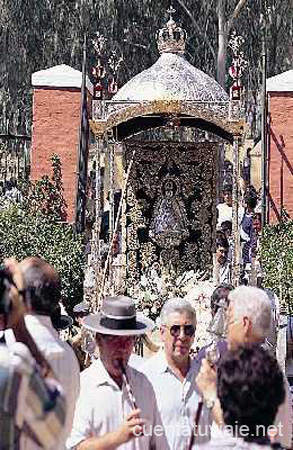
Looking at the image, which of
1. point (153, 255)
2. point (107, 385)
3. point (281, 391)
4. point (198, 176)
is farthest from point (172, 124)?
point (281, 391)

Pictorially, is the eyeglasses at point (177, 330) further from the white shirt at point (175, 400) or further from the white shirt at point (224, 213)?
the white shirt at point (224, 213)

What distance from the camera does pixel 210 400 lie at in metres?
4.50

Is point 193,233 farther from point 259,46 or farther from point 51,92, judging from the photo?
point 259,46

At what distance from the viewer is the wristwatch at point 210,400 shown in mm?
4436

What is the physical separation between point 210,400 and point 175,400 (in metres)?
0.61

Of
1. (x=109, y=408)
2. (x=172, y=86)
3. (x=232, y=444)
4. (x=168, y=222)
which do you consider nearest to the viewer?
(x=232, y=444)

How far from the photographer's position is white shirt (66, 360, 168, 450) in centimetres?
469

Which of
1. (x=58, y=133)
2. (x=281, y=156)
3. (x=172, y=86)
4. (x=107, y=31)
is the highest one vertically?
(x=107, y=31)

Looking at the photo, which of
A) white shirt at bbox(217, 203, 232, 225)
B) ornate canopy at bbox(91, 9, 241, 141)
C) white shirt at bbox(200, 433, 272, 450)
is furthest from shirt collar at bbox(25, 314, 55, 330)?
white shirt at bbox(217, 203, 232, 225)

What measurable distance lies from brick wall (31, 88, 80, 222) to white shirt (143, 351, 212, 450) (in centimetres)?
1070

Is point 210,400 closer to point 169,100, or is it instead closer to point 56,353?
point 56,353

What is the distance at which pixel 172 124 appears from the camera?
14.6 m

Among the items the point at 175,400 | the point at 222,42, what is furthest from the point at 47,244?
the point at 222,42

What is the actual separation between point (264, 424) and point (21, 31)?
22065mm
